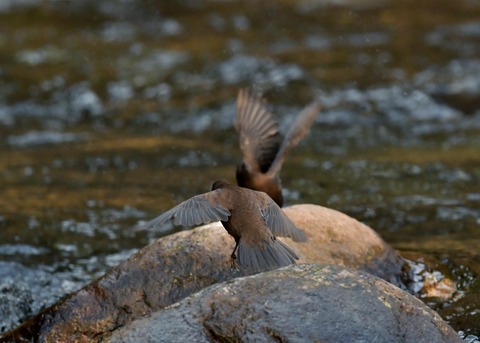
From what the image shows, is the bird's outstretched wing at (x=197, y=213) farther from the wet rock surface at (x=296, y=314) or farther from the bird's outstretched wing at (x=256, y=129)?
the bird's outstretched wing at (x=256, y=129)

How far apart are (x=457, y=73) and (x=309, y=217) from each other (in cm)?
671

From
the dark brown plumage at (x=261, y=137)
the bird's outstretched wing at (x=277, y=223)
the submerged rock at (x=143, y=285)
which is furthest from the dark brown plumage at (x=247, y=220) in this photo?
the dark brown plumage at (x=261, y=137)

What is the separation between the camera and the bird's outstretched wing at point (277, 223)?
14.9ft

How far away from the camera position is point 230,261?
189 inches

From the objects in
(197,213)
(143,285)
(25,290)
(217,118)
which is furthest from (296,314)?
(217,118)

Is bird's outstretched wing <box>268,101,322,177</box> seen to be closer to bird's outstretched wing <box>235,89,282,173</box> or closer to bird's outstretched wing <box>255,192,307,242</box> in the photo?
bird's outstretched wing <box>235,89,282,173</box>

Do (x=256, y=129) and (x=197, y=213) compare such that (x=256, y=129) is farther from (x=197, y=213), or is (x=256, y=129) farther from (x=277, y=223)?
(x=197, y=213)

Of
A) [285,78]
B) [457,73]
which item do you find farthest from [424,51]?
[285,78]

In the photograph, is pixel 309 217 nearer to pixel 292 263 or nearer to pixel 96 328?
pixel 292 263

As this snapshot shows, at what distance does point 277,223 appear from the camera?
4.59 meters

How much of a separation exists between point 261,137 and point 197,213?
8.13 ft

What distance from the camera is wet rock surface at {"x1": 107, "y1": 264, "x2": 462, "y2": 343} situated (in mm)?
3619

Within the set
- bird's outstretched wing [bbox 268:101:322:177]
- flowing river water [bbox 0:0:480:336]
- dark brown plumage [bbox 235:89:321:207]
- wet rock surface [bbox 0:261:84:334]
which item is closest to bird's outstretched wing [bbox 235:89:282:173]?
dark brown plumage [bbox 235:89:321:207]

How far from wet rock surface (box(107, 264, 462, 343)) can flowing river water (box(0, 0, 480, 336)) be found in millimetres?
1178
